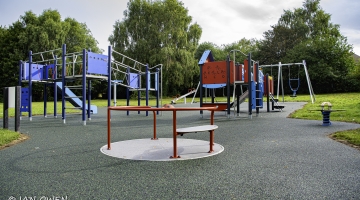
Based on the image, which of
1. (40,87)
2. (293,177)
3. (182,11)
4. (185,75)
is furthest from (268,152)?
(40,87)

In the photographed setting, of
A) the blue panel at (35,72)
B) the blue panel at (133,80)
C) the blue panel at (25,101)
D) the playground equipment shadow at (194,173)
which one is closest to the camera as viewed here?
the playground equipment shadow at (194,173)

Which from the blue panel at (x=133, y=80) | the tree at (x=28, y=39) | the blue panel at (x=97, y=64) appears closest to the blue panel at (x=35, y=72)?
the blue panel at (x=97, y=64)

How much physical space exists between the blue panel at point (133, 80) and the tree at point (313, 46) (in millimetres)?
28751

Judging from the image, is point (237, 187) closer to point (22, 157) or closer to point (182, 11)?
point (22, 157)

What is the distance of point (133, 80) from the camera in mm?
13836

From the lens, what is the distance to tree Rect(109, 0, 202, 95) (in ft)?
111

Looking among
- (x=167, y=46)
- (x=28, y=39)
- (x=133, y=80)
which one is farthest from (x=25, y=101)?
(x=28, y=39)

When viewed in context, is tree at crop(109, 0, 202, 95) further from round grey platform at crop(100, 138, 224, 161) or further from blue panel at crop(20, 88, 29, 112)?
round grey platform at crop(100, 138, 224, 161)

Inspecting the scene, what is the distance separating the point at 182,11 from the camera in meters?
35.8

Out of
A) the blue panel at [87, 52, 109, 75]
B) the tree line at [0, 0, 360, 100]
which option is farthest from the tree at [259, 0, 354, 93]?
the blue panel at [87, 52, 109, 75]

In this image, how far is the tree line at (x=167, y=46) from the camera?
34312 mm

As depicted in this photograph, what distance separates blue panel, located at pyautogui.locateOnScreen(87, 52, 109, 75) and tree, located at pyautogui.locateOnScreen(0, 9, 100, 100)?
29.5 metres

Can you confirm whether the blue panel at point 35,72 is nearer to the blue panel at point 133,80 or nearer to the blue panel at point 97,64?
the blue panel at point 97,64

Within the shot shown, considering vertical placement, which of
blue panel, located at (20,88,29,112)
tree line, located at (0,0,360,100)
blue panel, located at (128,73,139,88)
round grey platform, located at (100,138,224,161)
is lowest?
round grey platform, located at (100,138,224,161)
